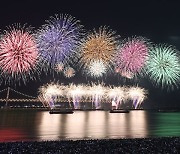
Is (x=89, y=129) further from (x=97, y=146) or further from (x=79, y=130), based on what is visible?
(x=97, y=146)

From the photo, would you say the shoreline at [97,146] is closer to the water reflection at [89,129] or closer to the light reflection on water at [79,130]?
the light reflection on water at [79,130]

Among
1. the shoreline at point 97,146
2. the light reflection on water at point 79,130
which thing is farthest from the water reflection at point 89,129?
the shoreline at point 97,146

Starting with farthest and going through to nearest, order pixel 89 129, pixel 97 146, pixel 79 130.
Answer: pixel 89 129
pixel 79 130
pixel 97 146

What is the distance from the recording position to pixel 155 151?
22766mm

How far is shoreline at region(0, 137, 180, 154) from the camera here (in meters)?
Answer: 22.0

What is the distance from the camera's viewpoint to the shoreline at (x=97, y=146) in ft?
72.2

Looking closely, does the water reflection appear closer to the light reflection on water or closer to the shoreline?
the light reflection on water

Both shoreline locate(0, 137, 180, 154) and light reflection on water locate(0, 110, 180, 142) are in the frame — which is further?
light reflection on water locate(0, 110, 180, 142)

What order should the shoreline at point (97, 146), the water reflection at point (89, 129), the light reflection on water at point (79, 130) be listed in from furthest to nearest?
the water reflection at point (89, 129) → the light reflection on water at point (79, 130) → the shoreline at point (97, 146)

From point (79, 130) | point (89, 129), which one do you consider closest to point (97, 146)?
point (79, 130)

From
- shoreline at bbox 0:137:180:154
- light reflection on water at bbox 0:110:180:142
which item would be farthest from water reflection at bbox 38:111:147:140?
shoreline at bbox 0:137:180:154

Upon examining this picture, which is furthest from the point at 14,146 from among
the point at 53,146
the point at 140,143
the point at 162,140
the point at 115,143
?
the point at 162,140

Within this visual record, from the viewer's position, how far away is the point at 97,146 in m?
23.7

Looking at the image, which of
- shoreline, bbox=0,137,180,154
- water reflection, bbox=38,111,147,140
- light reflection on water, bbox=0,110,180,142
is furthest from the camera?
water reflection, bbox=38,111,147,140
